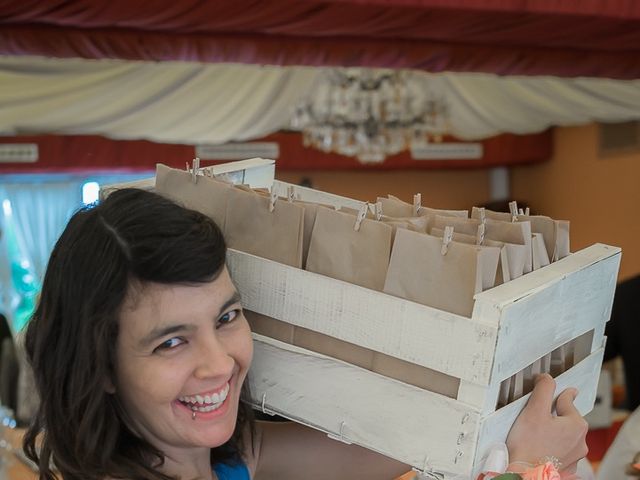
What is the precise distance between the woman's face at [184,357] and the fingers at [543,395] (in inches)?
15.3

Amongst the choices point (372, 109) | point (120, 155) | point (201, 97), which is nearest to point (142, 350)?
point (201, 97)

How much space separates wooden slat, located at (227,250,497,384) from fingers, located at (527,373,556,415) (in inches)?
5.9

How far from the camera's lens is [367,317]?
1.09 meters

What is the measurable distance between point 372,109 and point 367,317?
178 inches

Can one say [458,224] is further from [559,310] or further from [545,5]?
[545,5]

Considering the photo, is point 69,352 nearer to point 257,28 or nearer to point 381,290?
point 381,290

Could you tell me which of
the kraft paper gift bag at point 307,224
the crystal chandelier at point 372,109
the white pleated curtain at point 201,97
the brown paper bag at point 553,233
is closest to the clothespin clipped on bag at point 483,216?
the brown paper bag at point 553,233

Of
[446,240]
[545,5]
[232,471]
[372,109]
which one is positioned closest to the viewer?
[446,240]

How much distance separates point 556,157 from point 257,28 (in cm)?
682

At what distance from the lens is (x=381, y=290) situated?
1.10 metres

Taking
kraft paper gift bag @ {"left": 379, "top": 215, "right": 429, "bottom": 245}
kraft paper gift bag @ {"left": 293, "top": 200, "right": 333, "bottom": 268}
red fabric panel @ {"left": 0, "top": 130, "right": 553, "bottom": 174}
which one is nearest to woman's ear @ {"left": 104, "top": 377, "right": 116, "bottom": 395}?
kraft paper gift bag @ {"left": 293, "top": 200, "right": 333, "bottom": 268}

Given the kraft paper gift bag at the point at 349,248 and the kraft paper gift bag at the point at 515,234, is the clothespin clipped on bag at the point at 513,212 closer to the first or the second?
the kraft paper gift bag at the point at 515,234

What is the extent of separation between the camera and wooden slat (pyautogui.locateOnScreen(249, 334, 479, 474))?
104 cm

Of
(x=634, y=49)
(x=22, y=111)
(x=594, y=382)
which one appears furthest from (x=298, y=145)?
(x=594, y=382)
